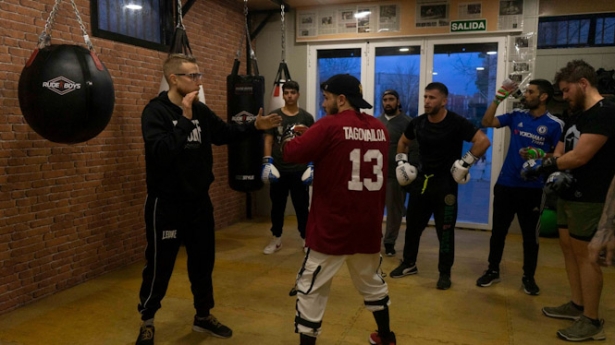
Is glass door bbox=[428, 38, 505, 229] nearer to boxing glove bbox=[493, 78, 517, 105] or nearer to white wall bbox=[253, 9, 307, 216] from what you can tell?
white wall bbox=[253, 9, 307, 216]

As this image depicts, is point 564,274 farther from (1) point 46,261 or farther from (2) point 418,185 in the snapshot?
(1) point 46,261

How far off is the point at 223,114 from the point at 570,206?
4247mm

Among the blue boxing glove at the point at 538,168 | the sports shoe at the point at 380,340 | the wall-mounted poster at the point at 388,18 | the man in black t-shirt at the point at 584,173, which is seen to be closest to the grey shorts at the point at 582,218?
the man in black t-shirt at the point at 584,173

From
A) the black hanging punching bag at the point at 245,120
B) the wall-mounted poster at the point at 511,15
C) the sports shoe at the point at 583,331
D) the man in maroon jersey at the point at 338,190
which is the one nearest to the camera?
the man in maroon jersey at the point at 338,190

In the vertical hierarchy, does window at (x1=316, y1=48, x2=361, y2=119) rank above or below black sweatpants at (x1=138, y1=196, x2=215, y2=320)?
above

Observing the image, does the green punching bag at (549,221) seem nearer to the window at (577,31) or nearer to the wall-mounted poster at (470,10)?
the window at (577,31)

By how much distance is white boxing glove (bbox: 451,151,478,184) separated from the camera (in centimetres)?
351

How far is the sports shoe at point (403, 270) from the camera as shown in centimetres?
402

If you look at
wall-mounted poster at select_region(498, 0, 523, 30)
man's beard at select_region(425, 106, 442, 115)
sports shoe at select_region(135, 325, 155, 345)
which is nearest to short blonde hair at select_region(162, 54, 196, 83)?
sports shoe at select_region(135, 325, 155, 345)

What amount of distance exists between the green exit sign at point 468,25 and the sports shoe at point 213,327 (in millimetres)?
4621

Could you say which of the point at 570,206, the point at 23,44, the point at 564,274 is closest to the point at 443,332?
the point at 570,206

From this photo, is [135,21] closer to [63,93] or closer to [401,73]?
[63,93]

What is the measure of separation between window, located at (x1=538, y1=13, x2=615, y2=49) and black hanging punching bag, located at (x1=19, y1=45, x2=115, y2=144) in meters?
5.24

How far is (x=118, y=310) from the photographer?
3.26 meters
